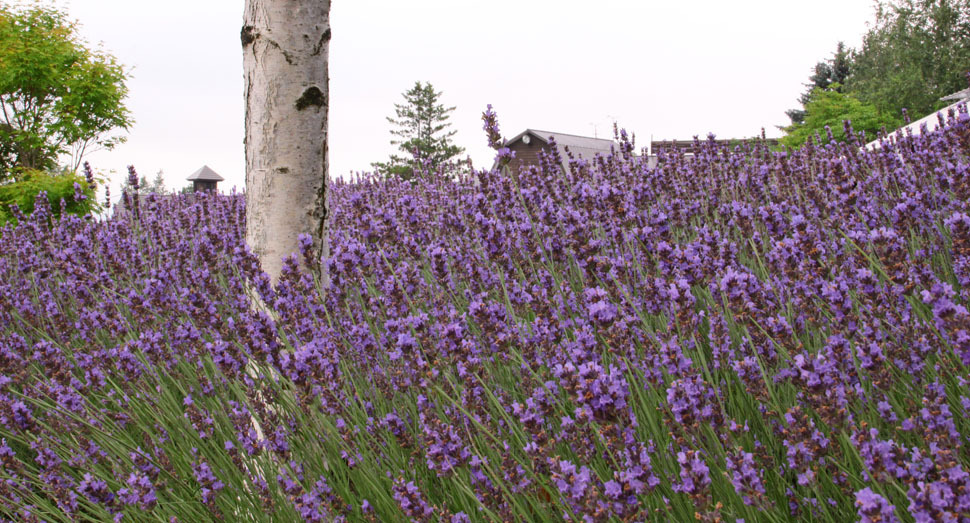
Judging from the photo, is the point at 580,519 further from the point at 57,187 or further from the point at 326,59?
the point at 57,187

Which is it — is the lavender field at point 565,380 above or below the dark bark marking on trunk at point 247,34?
below

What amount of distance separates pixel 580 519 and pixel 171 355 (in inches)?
105

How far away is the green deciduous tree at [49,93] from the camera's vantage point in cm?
2014

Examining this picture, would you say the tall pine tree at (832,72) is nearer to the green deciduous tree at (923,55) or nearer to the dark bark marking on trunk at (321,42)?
the green deciduous tree at (923,55)

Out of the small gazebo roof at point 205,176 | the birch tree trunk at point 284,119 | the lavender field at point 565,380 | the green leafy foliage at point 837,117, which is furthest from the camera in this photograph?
the small gazebo roof at point 205,176

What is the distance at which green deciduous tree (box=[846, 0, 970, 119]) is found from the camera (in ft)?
125

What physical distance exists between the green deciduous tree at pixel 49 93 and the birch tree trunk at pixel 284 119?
68.5 ft

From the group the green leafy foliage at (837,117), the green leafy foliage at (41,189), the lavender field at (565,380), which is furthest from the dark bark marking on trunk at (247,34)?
the green leafy foliage at (837,117)

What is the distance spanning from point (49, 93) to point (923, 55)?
44.3 m

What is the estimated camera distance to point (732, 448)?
1721mm

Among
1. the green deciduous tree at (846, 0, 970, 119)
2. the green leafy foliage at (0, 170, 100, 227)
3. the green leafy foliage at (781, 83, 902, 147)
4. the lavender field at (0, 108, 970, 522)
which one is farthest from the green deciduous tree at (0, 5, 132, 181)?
the green deciduous tree at (846, 0, 970, 119)

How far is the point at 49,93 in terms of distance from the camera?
69.1 feet

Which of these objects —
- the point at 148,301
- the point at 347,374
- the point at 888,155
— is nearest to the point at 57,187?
the point at 148,301

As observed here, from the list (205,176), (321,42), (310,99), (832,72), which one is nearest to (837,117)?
(832,72)
